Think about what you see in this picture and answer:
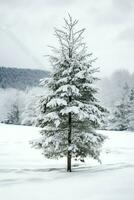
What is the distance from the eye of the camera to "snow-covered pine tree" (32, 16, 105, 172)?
1725 centimetres

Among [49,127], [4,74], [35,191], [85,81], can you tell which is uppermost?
[4,74]

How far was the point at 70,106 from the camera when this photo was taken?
57.3 ft

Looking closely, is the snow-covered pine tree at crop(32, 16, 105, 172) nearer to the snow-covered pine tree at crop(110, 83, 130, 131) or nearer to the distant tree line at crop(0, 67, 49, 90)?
the snow-covered pine tree at crop(110, 83, 130, 131)

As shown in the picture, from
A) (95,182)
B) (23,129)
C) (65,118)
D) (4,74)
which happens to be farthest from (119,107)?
(4,74)

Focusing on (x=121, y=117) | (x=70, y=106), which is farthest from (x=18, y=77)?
(x=70, y=106)

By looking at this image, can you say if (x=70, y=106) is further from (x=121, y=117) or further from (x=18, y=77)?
(x=18, y=77)

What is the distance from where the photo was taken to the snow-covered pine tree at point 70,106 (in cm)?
1725

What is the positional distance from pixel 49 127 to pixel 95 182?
4.90 meters

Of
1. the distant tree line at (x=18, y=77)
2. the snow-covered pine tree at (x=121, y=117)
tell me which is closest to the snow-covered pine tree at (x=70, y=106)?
the snow-covered pine tree at (x=121, y=117)

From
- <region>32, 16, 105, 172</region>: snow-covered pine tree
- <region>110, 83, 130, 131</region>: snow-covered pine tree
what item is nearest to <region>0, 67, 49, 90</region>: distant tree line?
<region>110, 83, 130, 131</region>: snow-covered pine tree

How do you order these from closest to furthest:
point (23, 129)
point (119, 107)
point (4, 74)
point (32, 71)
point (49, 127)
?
point (49, 127) < point (23, 129) < point (119, 107) < point (4, 74) < point (32, 71)

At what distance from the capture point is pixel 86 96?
59.2ft

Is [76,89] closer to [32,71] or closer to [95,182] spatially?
[95,182]

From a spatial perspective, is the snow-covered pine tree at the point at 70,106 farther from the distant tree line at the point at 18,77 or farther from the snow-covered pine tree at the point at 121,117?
the distant tree line at the point at 18,77
